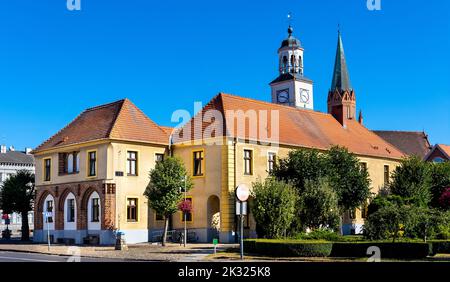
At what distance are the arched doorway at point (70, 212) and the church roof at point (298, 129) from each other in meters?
8.73

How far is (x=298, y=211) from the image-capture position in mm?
35000

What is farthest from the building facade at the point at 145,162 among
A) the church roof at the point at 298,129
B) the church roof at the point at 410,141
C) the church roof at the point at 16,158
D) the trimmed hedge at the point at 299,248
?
the church roof at the point at 16,158

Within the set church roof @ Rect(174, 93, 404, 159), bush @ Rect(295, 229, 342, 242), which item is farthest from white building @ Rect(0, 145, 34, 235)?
bush @ Rect(295, 229, 342, 242)

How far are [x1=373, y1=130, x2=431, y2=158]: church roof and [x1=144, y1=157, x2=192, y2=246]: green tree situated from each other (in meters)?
55.7

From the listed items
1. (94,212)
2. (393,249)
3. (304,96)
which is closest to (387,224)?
(393,249)

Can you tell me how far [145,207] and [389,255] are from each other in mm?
20471

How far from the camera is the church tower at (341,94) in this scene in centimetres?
5780

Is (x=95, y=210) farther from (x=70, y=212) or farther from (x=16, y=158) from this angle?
(x=16, y=158)

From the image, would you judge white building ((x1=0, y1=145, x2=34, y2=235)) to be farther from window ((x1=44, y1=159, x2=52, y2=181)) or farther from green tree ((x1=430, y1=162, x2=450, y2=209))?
green tree ((x1=430, y1=162, x2=450, y2=209))

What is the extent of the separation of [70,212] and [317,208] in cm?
1862

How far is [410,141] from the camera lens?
8706 centimetres

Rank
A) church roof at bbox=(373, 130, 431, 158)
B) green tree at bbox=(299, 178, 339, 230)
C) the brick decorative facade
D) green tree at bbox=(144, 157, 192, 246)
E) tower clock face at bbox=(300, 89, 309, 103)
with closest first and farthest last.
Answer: green tree at bbox=(299, 178, 339, 230), green tree at bbox=(144, 157, 192, 246), the brick decorative facade, tower clock face at bbox=(300, 89, 309, 103), church roof at bbox=(373, 130, 431, 158)

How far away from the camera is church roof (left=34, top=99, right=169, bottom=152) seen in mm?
41025
